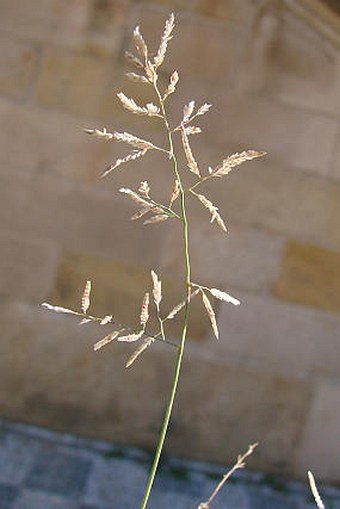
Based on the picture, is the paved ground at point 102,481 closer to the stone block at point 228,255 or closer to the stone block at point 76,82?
the stone block at point 228,255

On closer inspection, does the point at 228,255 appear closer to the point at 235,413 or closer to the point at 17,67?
the point at 235,413

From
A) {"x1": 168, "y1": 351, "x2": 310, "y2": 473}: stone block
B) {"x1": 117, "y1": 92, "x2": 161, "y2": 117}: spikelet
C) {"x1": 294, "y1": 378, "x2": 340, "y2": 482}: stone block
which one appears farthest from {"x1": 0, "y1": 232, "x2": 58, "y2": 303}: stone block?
{"x1": 117, "y1": 92, "x2": 161, "y2": 117}: spikelet

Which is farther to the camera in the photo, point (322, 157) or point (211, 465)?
point (211, 465)

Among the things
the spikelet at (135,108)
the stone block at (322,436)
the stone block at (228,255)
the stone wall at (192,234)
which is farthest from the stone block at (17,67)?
the spikelet at (135,108)

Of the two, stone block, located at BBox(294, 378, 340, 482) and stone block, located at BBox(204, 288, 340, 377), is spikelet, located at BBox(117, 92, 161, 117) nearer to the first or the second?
stone block, located at BBox(204, 288, 340, 377)

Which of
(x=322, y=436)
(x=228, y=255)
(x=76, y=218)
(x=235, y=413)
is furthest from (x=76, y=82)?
(x=322, y=436)

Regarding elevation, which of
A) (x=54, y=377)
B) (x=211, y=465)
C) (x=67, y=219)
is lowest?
(x=211, y=465)

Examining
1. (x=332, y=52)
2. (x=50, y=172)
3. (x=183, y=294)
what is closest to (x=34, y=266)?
(x=50, y=172)

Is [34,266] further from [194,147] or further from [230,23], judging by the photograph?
[230,23]
